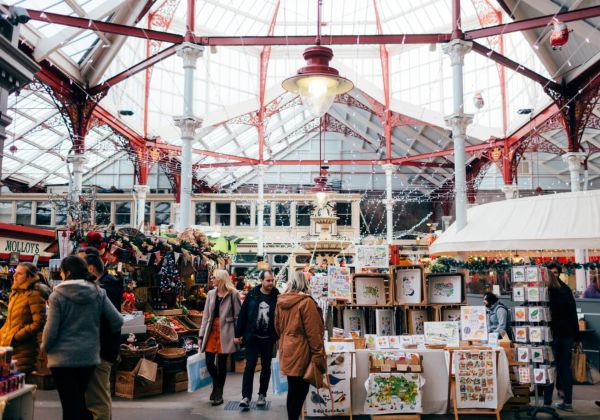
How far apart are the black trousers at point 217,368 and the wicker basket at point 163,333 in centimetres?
123

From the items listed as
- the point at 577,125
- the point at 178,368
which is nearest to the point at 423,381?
the point at 178,368

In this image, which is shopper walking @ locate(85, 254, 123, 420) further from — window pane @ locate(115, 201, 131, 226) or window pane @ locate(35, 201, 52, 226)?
window pane @ locate(35, 201, 52, 226)

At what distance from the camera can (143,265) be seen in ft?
26.3

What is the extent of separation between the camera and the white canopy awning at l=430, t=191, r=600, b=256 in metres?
5.60

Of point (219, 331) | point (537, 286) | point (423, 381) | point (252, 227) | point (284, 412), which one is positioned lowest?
point (284, 412)

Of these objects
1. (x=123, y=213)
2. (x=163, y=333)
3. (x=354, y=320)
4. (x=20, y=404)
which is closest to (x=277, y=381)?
(x=354, y=320)

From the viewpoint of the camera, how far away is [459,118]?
11.7 m

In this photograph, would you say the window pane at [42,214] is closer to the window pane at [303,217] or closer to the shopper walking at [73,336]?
the window pane at [303,217]

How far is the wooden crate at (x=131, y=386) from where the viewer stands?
6.16 meters

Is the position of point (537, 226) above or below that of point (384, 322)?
above

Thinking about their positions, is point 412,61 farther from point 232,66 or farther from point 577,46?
point 577,46

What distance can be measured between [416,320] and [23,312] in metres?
4.08

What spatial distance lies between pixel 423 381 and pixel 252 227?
2196cm

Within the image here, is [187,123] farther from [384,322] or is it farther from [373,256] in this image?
[384,322]
